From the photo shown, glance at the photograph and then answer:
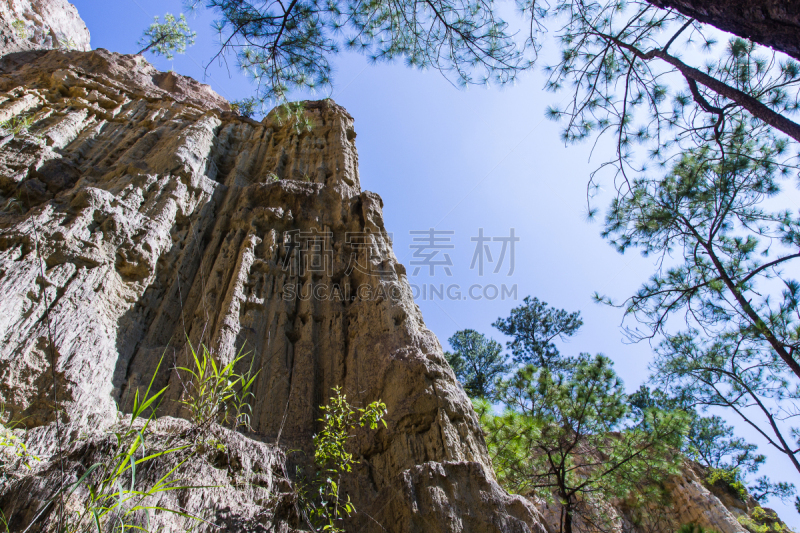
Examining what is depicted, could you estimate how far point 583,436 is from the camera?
6.91 meters

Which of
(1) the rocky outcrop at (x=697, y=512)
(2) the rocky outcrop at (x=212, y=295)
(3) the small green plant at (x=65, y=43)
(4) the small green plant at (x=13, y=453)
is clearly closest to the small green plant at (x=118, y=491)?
(2) the rocky outcrop at (x=212, y=295)

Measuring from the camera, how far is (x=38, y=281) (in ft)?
19.3

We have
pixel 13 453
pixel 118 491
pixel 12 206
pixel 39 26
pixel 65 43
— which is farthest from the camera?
pixel 65 43

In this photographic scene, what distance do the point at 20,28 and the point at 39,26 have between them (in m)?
1.67

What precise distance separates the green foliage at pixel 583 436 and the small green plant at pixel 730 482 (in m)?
9.81

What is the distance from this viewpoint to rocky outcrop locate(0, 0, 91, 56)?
15.1 metres

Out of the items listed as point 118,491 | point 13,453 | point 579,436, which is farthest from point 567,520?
point 13,453

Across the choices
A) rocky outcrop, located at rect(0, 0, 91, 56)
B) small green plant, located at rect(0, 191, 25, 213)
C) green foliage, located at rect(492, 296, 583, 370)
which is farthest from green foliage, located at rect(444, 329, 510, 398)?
rocky outcrop, located at rect(0, 0, 91, 56)

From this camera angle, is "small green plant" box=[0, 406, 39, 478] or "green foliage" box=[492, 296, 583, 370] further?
"green foliage" box=[492, 296, 583, 370]

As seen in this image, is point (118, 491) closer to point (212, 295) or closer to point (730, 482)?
point (212, 295)

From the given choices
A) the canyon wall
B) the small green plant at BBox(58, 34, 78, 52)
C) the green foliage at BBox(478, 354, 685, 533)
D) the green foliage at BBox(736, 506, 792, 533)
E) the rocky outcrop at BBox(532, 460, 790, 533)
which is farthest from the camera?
the small green plant at BBox(58, 34, 78, 52)

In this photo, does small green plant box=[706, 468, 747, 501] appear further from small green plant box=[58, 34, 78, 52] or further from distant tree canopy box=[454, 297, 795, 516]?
small green plant box=[58, 34, 78, 52]

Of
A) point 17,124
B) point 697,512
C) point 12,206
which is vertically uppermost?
point 17,124

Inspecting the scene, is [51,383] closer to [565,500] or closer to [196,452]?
[196,452]
